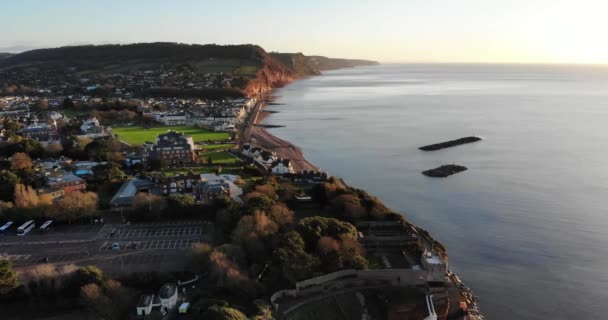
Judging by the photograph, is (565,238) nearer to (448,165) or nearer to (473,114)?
(448,165)

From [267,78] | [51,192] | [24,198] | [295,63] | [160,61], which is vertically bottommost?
[51,192]

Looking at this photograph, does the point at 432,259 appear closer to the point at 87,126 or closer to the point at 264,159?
the point at 264,159

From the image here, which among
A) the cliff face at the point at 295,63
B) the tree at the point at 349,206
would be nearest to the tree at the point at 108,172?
the tree at the point at 349,206

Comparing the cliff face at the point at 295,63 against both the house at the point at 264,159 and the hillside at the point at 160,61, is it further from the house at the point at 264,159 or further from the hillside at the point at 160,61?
the house at the point at 264,159

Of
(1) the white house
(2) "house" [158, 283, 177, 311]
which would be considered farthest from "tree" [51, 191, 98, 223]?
(1) the white house

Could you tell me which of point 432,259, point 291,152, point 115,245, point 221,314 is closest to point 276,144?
point 291,152

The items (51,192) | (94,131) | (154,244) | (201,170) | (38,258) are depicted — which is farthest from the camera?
(94,131)
